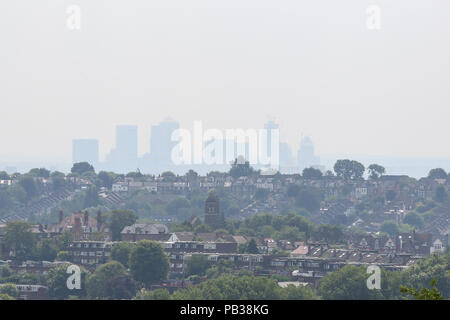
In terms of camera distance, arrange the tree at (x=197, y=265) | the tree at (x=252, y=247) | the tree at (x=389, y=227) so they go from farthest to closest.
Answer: the tree at (x=389, y=227), the tree at (x=252, y=247), the tree at (x=197, y=265)

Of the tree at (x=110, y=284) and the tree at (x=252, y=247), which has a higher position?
the tree at (x=252, y=247)

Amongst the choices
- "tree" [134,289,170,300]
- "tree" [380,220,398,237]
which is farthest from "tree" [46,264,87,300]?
"tree" [380,220,398,237]

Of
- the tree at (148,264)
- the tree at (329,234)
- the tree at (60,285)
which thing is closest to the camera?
the tree at (60,285)

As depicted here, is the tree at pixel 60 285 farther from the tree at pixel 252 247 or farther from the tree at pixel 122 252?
the tree at pixel 252 247

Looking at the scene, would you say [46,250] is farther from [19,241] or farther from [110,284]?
[110,284]

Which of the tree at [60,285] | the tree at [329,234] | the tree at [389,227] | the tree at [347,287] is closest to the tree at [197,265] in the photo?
the tree at [60,285]

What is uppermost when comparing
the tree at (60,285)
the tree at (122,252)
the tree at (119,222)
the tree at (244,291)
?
the tree at (119,222)
